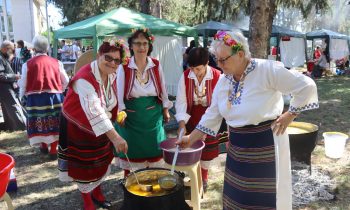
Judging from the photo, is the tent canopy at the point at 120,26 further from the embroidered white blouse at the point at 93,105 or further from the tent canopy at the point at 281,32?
the tent canopy at the point at 281,32

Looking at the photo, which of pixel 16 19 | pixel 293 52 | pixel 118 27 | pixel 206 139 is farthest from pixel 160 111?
pixel 16 19

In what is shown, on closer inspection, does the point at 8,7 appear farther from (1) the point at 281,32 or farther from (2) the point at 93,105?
(2) the point at 93,105

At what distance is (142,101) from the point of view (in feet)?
10.8

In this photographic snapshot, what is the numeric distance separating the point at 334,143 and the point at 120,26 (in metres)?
4.37

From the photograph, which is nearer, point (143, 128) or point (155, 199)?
point (155, 199)

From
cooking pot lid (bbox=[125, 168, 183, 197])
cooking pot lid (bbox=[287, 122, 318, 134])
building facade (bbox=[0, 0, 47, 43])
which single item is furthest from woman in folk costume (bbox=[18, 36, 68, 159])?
building facade (bbox=[0, 0, 47, 43])

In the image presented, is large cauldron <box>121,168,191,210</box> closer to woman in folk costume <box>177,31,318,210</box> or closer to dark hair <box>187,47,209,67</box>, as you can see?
woman in folk costume <box>177,31,318,210</box>

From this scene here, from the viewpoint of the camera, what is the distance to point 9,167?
2064mm

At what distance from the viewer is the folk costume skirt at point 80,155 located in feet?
10.0

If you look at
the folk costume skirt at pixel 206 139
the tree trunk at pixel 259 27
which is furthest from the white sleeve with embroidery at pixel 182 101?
the tree trunk at pixel 259 27

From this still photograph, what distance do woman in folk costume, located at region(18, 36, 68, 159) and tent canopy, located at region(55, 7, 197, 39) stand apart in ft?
5.83

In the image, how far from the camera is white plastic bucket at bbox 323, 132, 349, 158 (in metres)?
4.62

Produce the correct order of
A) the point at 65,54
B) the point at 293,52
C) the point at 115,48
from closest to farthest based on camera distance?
the point at 115,48 < the point at 65,54 < the point at 293,52

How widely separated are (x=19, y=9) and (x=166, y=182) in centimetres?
2352
